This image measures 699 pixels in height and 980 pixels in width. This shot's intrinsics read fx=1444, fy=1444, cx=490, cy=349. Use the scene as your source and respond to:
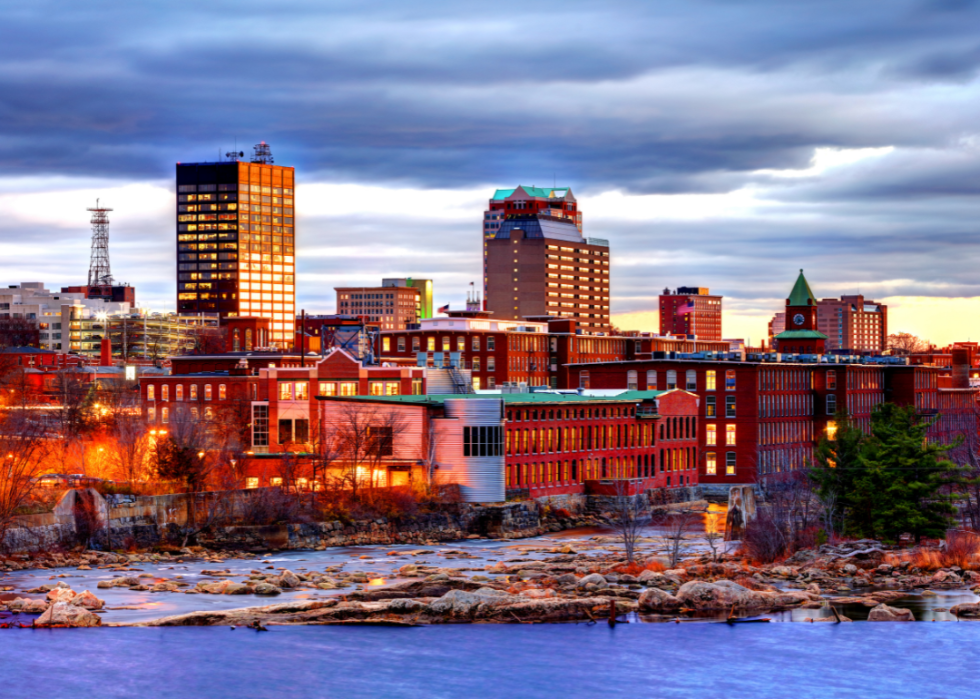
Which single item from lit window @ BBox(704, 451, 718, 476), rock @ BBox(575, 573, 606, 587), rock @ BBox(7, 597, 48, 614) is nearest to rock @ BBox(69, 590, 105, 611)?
rock @ BBox(7, 597, 48, 614)

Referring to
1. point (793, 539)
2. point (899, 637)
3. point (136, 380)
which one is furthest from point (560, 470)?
point (136, 380)

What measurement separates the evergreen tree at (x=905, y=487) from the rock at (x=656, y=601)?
24.9 metres

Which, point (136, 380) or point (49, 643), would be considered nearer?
point (49, 643)

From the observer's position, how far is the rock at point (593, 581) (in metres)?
77.6

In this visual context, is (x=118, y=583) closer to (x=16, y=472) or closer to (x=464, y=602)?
(x=16, y=472)

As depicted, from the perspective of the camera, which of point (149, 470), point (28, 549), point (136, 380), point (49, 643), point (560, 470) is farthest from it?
point (136, 380)

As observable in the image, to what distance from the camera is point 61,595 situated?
7125 cm

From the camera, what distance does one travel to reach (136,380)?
180 m

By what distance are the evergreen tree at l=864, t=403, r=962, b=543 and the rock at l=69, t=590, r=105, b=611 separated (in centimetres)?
4935

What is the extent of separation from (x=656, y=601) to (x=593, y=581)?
565cm

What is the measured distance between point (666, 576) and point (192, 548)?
32.5 meters

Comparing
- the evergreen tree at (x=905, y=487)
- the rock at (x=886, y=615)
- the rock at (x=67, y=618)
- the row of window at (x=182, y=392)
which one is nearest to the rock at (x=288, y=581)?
the rock at (x=67, y=618)

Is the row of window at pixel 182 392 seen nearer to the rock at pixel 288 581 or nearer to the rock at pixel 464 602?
the rock at pixel 288 581

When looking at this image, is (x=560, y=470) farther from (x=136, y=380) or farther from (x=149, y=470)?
(x=136, y=380)
